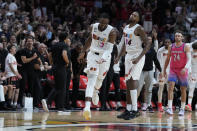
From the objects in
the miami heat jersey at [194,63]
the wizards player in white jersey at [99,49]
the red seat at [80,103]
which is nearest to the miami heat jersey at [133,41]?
the wizards player in white jersey at [99,49]

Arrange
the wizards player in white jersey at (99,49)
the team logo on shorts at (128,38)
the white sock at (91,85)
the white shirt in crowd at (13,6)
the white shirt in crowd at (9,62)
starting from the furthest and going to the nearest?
the white shirt in crowd at (13,6)
the white shirt in crowd at (9,62)
the team logo on shorts at (128,38)
the wizards player in white jersey at (99,49)
the white sock at (91,85)

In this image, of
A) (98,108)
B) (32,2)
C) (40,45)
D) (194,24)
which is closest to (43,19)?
(32,2)

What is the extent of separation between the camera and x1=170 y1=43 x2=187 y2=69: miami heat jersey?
1290 centimetres

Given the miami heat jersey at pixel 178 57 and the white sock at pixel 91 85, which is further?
the miami heat jersey at pixel 178 57

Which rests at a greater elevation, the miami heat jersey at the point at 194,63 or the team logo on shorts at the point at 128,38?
the team logo on shorts at the point at 128,38

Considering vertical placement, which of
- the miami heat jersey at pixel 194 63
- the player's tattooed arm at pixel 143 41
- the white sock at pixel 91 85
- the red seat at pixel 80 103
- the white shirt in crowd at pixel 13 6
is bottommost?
the red seat at pixel 80 103

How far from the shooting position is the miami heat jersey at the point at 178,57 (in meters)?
12.9

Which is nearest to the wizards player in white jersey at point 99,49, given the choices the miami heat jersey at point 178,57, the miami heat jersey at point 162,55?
the miami heat jersey at point 178,57

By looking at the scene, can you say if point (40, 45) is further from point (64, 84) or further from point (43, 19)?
point (43, 19)

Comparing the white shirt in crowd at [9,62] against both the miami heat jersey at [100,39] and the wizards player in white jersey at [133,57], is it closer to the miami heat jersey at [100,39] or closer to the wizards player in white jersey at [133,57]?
the miami heat jersey at [100,39]

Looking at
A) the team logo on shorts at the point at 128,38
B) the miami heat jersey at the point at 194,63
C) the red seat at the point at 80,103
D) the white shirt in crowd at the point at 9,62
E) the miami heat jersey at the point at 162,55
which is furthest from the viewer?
the red seat at the point at 80,103

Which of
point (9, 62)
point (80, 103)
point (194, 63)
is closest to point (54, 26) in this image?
point (80, 103)

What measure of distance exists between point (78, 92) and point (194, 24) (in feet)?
32.0

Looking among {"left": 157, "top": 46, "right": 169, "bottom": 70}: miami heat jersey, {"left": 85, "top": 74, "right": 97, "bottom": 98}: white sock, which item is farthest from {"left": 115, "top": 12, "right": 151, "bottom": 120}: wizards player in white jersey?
{"left": 157, "top": 46, "right": 169, "bottom": 70}: miami heat jersey
